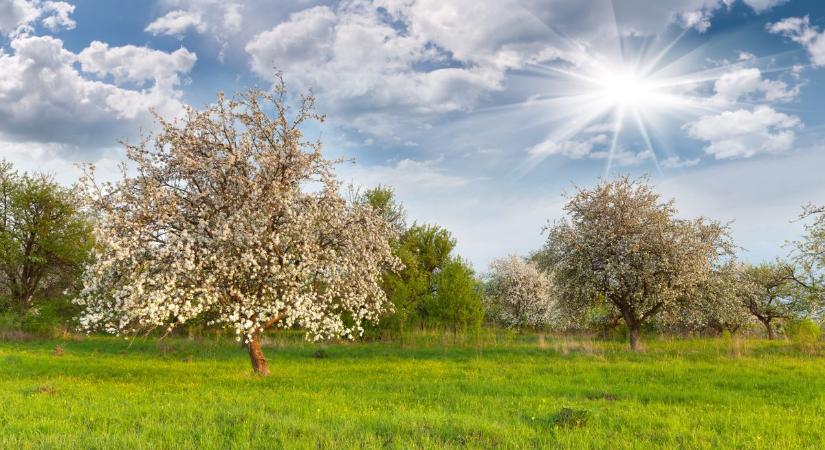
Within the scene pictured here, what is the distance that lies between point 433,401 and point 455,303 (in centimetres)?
2783

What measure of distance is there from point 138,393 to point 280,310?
6130 mm

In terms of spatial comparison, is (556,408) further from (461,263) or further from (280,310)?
(461,263)

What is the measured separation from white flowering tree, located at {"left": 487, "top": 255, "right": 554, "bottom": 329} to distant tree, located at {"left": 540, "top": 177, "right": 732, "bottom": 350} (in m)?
34.1

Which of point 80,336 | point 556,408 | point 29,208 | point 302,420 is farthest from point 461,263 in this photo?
point 29,208

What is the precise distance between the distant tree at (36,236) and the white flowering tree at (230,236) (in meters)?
35.1

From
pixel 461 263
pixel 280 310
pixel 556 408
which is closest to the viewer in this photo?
pixel 556 408

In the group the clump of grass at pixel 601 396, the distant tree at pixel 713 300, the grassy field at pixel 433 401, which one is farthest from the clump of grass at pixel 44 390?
the distant tree at pixel 713 300

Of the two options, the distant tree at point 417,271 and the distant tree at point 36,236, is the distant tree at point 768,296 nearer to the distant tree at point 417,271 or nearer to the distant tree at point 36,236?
the distant tree at point 417,271

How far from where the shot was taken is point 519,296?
236 feet

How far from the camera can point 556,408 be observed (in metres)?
15.4

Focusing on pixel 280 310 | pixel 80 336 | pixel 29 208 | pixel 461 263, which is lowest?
pixel 80 336

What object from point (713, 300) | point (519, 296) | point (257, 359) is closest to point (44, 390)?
point (257, 359)

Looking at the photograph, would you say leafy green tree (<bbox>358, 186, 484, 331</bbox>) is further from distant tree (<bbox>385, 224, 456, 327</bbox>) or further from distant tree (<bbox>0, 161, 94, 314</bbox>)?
distant tree (<bbox>0, 161, 94, 314</bbox>)

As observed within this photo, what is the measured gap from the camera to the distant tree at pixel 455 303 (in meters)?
44.7
